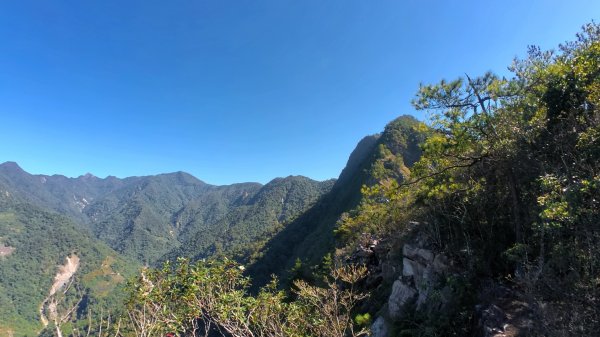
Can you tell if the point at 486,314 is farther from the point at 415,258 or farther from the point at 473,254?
the point at 415,258

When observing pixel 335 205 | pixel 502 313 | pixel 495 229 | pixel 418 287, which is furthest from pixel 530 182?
pixel 335 205

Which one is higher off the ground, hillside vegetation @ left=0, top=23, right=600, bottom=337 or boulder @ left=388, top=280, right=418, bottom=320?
hillside vegetation @ left=0, top=23, right=600, bottom=337

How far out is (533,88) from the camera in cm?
997

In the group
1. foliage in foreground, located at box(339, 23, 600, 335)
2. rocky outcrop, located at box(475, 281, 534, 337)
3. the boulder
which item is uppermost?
foliage in foreground, located at box(339, 23, 600, 335)

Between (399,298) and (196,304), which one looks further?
(399,298)

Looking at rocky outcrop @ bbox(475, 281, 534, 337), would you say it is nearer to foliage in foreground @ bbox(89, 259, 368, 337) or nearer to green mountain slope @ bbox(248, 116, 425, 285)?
foliage in foreground @ bbox(89, 259, 368, 337)

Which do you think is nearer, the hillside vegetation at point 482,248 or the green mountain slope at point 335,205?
the hillside vegetation at point 482,248

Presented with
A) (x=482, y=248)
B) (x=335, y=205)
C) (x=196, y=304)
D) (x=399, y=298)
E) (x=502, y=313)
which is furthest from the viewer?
(x=335, y=205)

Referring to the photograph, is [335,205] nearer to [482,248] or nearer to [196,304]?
[482,248]

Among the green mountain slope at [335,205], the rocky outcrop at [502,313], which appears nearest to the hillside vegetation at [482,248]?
the rocky outcrop at [502,313]

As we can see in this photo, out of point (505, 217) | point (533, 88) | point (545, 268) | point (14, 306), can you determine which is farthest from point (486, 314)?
point (14, 306)

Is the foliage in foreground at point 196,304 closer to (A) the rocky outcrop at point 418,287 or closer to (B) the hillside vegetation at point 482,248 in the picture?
(B) the hillside vegetation at point 482,248

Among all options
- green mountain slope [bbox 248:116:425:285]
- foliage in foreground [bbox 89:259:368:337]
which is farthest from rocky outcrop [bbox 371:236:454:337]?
green mountain slope [bbox 248:116:425:285]

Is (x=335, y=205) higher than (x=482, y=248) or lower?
higher
